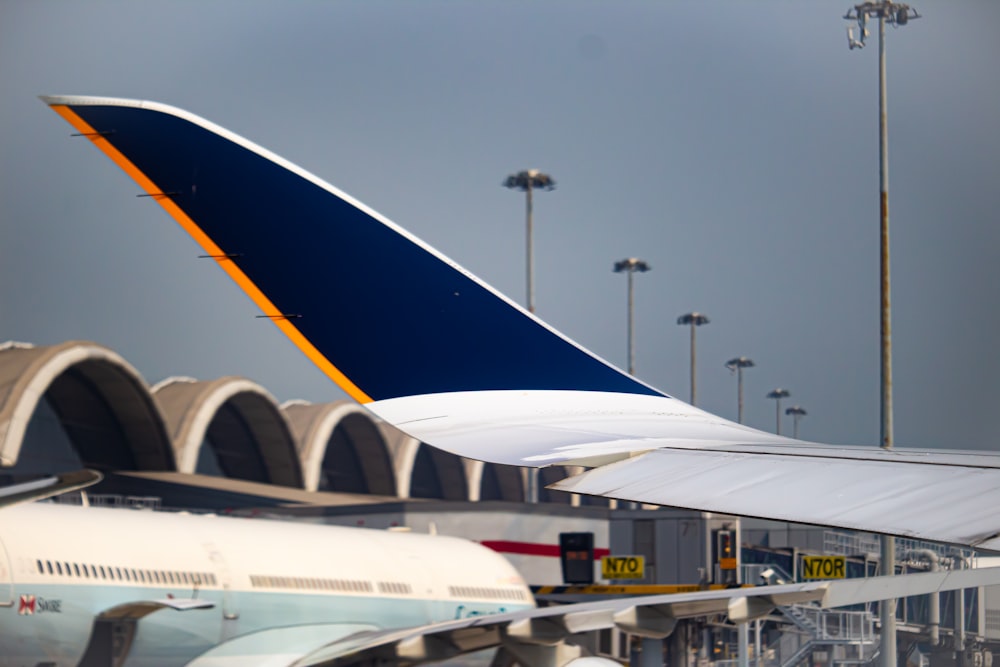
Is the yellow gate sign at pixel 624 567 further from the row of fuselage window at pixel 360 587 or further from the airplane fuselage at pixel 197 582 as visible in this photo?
the airplane fuselage at pixel 197 582

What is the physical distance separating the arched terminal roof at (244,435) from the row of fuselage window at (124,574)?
31.5m

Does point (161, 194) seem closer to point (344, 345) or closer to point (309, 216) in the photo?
point (309, 216)

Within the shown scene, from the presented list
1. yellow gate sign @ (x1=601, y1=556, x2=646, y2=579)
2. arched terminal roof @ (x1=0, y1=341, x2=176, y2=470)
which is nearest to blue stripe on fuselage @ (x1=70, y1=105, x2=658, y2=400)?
yellow gate sign @ (x1=601, y1=556, x2=646, y2=579)

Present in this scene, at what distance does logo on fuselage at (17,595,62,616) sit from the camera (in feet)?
48.1

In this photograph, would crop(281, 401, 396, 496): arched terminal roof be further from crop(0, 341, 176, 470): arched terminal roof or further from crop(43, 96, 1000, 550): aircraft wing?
crop(43, 96, 1000, 550): aircraft wing

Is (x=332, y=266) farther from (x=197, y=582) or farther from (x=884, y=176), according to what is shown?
(x=884, y=176)

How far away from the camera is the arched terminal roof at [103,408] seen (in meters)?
40.5

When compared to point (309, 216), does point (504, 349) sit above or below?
below

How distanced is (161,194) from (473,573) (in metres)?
16.9

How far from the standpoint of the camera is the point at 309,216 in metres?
6.54

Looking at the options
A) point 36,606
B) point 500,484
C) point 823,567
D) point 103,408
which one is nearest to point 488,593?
point 823,567

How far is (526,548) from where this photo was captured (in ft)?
138

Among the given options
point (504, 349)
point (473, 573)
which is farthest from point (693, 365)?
point (504, 349)

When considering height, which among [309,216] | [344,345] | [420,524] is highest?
[309,216]
